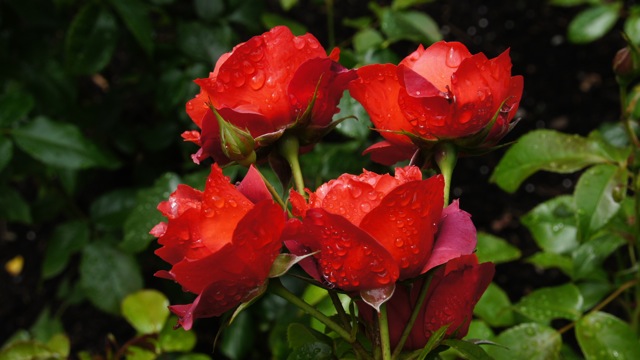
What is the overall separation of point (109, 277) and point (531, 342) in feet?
2.90

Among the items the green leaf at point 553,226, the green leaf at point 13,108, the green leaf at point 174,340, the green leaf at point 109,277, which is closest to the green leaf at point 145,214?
the green leaf at point 174,340

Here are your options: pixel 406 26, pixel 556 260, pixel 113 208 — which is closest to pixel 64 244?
pixel 113 208

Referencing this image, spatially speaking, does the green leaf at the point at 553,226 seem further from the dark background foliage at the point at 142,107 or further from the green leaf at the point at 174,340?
the green leaf at the point at 174,340

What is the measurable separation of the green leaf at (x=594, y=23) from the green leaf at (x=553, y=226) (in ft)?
2.03

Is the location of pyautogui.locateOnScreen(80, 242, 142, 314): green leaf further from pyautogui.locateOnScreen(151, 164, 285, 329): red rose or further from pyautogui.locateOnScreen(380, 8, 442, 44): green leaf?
pyautogui.locateOnScreen(151, 164, 285, 329): red rose

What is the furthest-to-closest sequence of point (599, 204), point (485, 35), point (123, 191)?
point (485, 35), point (123, 191), point (599, 204)

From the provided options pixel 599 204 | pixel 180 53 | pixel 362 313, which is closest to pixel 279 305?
pixel 180 53

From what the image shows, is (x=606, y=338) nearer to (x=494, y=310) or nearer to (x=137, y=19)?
(x=494, y=310)

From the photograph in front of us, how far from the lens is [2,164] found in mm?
1134

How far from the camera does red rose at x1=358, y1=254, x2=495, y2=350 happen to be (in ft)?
1.71

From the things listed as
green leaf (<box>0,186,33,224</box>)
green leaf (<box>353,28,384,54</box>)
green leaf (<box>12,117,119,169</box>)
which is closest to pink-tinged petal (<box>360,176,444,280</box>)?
green leaf (<box>353,28,384,54</box>)

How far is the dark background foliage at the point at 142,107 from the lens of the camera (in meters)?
1.38

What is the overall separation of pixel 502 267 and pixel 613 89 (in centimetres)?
60

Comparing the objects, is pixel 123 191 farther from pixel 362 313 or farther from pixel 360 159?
pixel 362 313
